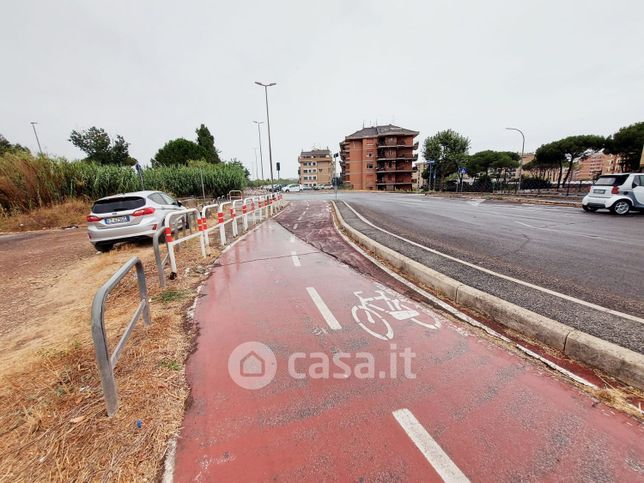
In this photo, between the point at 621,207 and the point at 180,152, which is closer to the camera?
the point at 621,207

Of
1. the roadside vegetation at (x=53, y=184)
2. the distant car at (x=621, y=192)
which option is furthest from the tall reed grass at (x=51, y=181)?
the distant car at (x=621, y=192)

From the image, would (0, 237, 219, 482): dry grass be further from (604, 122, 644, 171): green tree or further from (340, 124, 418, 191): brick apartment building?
(340, 124, 418, 191): brick apartment building

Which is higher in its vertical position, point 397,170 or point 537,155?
point 537,155

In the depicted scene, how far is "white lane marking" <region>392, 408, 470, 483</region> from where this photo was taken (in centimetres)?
176

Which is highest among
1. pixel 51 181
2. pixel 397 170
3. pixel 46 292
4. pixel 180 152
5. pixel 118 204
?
pixel 180 152

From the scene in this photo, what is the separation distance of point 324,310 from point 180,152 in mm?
58748

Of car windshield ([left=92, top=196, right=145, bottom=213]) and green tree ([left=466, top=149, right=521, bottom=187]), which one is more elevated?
green tree ([left=466, top=149, right=521, bottom=187])

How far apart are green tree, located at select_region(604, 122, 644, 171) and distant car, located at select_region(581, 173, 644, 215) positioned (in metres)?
A: 27.4

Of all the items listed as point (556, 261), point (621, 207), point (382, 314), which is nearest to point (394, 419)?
point (382, 314)

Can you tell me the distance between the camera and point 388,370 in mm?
2781

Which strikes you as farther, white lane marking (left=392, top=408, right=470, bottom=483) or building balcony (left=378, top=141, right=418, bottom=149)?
building balcony (left=378, top=141, right=418, bottom=149)

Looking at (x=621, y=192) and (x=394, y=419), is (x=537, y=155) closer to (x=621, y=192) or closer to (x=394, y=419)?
(x=621, y=192)

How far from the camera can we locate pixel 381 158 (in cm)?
6075

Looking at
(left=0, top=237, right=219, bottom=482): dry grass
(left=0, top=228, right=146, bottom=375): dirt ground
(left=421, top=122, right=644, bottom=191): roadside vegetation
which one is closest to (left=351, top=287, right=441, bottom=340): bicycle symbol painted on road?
(left=0, top=237, right=219, bottom=482): dry grass
